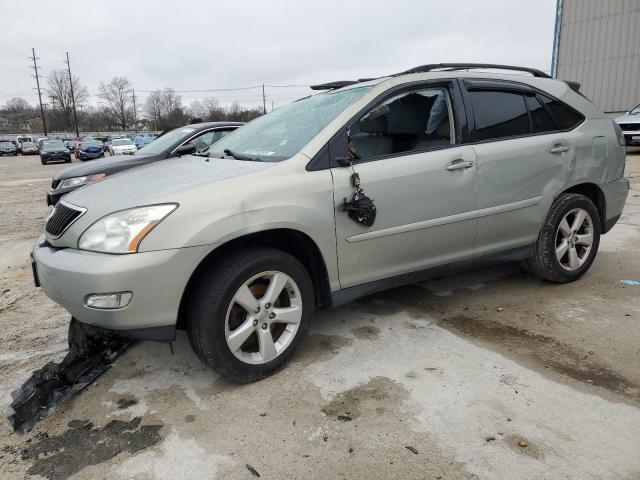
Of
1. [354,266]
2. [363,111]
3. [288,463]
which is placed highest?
[363,111]

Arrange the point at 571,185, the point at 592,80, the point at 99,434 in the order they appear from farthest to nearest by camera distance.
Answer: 1. the point at 592,80
2. the point at 571,185
3. the point at 99,434

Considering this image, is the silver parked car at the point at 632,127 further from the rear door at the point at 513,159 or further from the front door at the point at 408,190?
the front door at the point at 408,190

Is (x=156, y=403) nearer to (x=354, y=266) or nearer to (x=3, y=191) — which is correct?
(x=354, y=266)

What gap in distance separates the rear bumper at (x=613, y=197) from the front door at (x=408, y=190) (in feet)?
5.08

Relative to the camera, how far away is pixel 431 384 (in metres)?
2.61

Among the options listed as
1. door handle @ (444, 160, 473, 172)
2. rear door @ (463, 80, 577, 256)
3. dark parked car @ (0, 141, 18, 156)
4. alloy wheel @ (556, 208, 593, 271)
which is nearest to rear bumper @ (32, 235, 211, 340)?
door handle @ (444, 160, 473, 172)

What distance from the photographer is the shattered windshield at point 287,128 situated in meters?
2.99

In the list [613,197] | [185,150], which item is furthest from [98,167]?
[613,197]

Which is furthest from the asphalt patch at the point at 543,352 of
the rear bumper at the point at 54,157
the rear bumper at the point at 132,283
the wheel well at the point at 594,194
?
the rear bumper at the point at 54,157

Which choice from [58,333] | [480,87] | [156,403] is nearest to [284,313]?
[156,403]

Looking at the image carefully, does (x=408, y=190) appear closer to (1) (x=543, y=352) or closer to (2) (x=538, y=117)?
(1) (x=543, y=352)

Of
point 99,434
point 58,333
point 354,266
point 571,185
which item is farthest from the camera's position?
point 571,185

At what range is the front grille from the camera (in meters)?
2.61

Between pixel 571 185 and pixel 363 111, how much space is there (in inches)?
75.9
